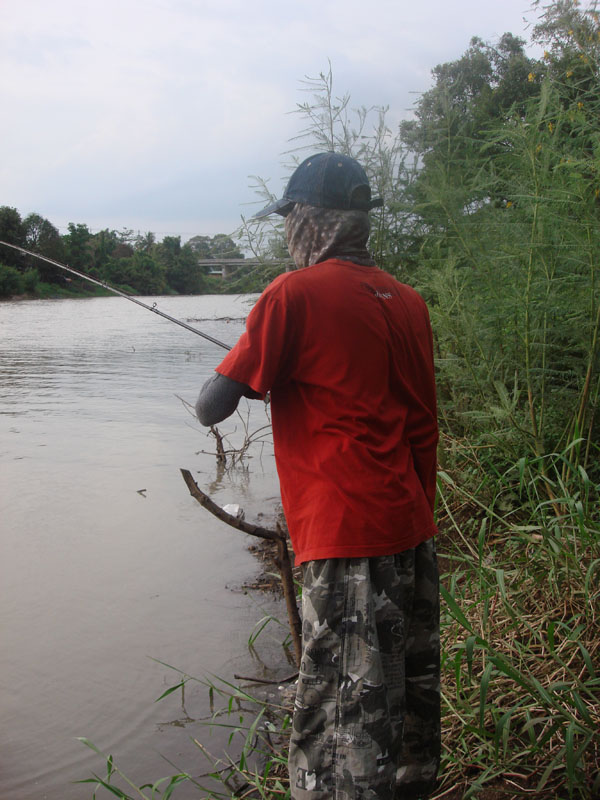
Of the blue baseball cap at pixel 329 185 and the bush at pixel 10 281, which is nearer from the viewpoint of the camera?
the blue baseball cap at pixel 329 185

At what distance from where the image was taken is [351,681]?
1946 millimetres

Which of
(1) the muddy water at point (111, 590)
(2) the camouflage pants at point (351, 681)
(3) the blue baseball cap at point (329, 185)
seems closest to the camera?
(2) the camouflage pants at point (351, 681)

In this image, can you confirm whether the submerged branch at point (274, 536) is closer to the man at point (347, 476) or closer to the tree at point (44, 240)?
the man at point (347, 476)

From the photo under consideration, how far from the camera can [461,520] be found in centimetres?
458

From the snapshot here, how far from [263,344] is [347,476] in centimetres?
41

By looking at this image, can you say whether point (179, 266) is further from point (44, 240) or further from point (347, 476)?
point (347, 476)

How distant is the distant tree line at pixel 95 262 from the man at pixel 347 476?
47772 millimetres

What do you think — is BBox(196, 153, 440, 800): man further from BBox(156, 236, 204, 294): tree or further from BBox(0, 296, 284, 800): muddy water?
BBox(156, 236, 204, 294): tree

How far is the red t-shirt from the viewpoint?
6.57ft

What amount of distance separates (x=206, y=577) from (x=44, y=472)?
3764 mm

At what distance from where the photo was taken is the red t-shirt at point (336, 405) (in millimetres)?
2004

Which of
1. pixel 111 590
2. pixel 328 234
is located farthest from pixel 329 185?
pixel 111 590

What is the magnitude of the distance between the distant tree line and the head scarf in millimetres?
47677

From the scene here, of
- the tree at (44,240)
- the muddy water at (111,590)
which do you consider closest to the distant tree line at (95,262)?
the tree at (44,240)
